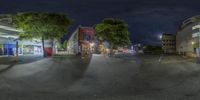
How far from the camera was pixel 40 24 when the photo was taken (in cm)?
5922

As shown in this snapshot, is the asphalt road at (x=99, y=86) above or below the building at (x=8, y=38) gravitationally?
below

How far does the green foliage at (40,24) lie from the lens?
58812 mm

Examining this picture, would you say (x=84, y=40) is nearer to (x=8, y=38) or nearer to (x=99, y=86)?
(x=8, y=38)

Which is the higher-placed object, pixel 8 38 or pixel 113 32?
pixel 113 32

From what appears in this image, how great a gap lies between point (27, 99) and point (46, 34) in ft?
164

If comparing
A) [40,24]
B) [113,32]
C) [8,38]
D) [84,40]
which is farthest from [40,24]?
[84,40]

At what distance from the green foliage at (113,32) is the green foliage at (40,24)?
2727 cm

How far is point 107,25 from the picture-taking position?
291ft

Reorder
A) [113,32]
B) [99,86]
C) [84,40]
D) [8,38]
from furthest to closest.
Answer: [84,40] < [113,32] < [8,38] < [99,86]

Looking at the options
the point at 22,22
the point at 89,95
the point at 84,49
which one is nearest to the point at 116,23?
the point at 84,49

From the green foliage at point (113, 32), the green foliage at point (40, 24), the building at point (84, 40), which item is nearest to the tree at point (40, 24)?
the green foliage at point (40, 24)

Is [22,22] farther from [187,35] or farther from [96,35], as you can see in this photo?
[187,35]

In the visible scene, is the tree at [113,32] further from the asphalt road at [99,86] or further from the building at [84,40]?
the asphalt road at [99,86]

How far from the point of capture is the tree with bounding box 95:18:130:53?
8800 cm
